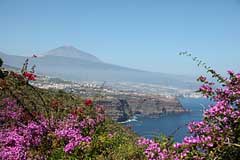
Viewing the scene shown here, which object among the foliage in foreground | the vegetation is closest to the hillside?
the vegetation

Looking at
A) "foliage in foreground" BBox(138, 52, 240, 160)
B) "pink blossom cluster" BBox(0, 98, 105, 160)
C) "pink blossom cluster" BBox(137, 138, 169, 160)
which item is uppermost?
"foliage in foreground" BBox(138, 52, 240, 160)

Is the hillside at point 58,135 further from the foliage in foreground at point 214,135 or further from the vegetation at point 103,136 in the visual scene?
the foliage in foreground at point 214,135

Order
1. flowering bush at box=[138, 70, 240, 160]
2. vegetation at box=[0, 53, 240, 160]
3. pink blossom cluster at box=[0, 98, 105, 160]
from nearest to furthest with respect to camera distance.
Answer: flowering bush at box=[138, 70, 240, 160] → vegetation at box=[0, 53, 240, 160] → pink blossom cluster at box=[0, 98, 105, 160]

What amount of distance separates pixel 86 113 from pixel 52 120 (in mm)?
915

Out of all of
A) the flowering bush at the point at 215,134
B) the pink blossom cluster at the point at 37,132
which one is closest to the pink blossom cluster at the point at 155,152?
the flowering bush at the point at 215,134

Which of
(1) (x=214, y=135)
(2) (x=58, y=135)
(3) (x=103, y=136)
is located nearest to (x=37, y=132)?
(2) (x=58, y=135)

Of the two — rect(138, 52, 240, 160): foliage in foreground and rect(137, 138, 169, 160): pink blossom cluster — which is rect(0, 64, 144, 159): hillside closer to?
rect(137, 138, 169, 160): pink blossom cluster

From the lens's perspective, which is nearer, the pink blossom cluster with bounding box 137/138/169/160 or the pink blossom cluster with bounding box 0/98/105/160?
the pink blossom cluster with bounding box 137/138/169/160

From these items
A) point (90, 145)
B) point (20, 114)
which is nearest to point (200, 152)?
point (90, 145)

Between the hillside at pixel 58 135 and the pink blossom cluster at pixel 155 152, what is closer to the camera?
the pink blossom cluster at pixel 155 152

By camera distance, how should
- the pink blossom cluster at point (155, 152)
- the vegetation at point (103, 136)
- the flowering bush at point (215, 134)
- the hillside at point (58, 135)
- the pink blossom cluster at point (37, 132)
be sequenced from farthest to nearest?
the pink blossom cluster at point (37, 132) < the hillside at point (58, 135) < the pink blossom cluster at point (155, 152) < the vegetation at point (103, 136) < the flowering bush at point (215, 134)

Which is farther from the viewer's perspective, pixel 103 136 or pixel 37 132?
pixel 37 132

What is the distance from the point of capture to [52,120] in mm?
7078

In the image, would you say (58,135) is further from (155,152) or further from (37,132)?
(155,152)
